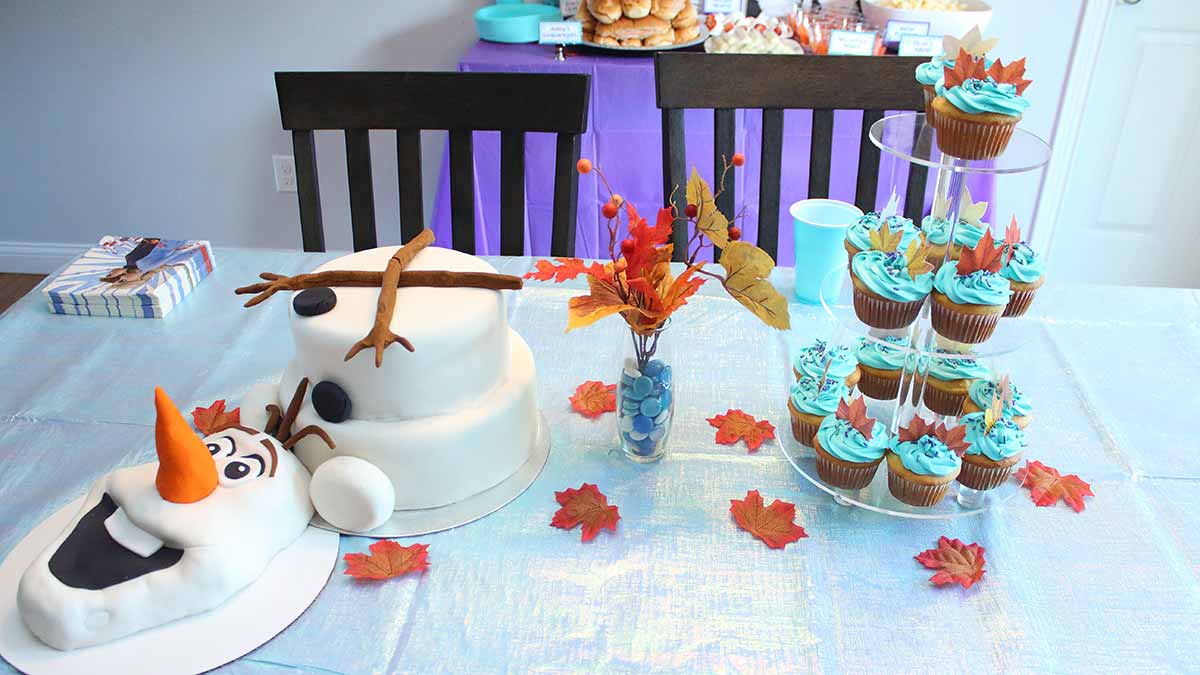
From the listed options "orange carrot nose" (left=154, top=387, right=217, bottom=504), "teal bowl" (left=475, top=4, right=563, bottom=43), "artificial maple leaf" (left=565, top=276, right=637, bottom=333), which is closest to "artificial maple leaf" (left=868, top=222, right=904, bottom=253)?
"artificial maple leaf" (left=565, top=276, right=637, bottom=333)

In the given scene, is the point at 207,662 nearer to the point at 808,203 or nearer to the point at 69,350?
the point at 69,350

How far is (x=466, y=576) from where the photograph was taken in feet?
2.48

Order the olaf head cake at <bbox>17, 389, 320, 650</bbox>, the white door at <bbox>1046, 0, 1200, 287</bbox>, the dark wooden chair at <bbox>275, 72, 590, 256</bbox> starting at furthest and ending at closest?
1. the white door at <bbox>1046, 0, 1200, 287</bbox>
2. the dark wooden chair at <bbox>275, 72, 590, 256</bbox>
3. the olaf head cake at <bbox>17, 389, 320, 650</bbox>

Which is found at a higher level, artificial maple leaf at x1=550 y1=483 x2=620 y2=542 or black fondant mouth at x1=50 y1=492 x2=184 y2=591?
black fondant mouth at x1=50 y1=492 x2=184 y2=591

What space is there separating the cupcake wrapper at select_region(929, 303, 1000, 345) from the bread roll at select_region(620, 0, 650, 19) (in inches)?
56.0

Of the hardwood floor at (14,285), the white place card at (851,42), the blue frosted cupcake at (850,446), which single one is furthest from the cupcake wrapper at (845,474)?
the hardwood floor at (14,285)

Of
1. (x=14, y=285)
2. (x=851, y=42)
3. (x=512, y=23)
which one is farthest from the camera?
(x=14, y=285)

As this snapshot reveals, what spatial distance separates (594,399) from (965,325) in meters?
0.40

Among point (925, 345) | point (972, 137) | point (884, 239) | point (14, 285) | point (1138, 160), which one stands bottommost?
point (14, 285)

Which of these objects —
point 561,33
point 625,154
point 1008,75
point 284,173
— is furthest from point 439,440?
point 284,173

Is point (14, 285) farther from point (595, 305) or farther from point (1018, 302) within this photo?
point (1018, 302)

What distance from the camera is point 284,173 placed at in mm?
2621

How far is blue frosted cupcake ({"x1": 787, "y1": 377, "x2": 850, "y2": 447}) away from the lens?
2.79ft

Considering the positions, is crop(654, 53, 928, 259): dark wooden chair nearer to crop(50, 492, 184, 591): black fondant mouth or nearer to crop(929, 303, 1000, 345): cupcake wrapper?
crop(929, 303, 1000, 345): cupcake wrapper
